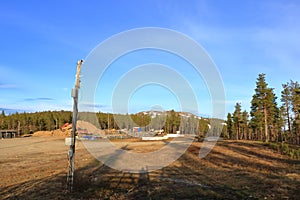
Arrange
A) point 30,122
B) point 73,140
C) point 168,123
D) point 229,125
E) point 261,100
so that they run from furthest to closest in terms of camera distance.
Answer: point 30,122, point 168,123, point 229,125, point 261,100, point 73,140

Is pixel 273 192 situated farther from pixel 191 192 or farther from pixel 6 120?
pixel 6 120

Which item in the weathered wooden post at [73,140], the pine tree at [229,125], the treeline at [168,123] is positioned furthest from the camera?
the treeline at [168,123]

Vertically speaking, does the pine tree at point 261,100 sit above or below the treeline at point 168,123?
above

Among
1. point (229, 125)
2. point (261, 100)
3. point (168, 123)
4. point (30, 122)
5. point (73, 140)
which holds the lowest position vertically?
point (229, 125)

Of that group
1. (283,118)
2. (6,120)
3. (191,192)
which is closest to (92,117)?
(283,118)

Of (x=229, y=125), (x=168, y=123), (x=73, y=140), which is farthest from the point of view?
(x=168, y=123)

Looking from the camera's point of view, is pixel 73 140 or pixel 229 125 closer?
pixel 73 140

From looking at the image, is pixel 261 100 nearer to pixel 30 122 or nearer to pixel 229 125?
pixel 229 125

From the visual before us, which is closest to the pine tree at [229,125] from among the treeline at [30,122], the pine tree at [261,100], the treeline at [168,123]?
the treeline at [168,123]

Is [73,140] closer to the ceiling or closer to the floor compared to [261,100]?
closer to the floor

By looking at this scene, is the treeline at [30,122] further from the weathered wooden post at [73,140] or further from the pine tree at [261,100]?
the weathered wooden post at [73,140]

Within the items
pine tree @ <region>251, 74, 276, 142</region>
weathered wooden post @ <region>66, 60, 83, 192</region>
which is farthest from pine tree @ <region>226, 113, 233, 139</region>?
weathered wooden post @ <region>66, 60, 83, 192</region>

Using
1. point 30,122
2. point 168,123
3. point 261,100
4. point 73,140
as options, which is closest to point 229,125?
point 168,123

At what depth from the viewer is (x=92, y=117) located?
71188mm
